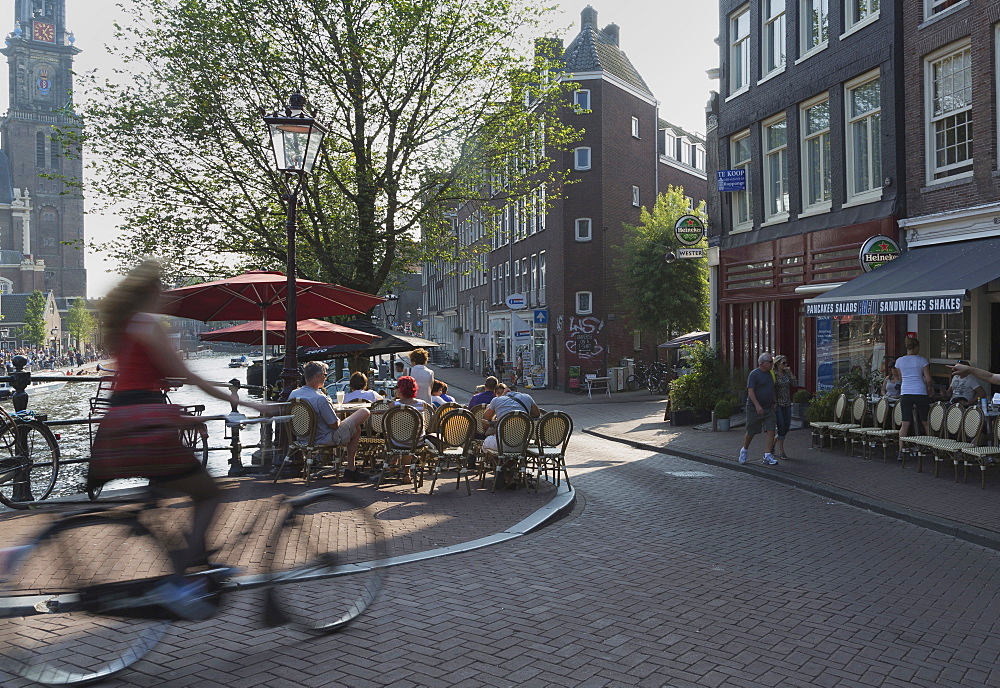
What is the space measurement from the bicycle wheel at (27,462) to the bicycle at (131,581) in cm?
393

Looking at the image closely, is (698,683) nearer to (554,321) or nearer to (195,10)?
(195,10)

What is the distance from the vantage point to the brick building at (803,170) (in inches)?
633

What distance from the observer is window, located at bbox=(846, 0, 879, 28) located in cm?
1633

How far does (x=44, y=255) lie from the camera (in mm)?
123438

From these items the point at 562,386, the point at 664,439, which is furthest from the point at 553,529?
the point at 562,386

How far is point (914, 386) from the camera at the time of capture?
41.1ft

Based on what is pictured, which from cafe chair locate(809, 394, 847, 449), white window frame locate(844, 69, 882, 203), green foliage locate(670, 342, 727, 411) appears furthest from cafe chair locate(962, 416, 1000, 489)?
green foliage locate(670, 342, 727, 411)

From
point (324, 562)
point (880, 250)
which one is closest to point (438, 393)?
point (880, 250)

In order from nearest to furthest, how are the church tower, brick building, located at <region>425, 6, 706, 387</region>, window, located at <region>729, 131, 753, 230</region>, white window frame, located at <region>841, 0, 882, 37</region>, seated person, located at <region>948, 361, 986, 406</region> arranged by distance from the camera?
seated person, located at <region>948, 361, 986, 406</region> → white window frame, located at <region>841, 0, 882, 37</region> → window, located at <region>729, 131, 753, 230</region> → brick building, located at <region>425, 6, 706, 387</region> → the church tower

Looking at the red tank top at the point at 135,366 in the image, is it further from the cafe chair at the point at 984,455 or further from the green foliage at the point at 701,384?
the green foliage at the point at 701,384

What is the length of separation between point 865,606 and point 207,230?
1922 centimetres

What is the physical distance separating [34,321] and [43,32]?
55.8 meters

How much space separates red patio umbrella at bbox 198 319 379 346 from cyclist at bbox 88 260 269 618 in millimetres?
9301

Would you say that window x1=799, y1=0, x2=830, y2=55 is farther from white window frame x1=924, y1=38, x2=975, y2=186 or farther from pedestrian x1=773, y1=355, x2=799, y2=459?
pedestrian x1=773, y1=355, x2=799, y2=459
